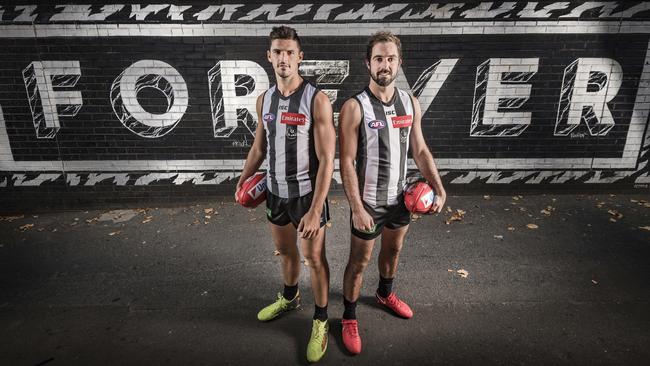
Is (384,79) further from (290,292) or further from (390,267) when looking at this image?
(290,292)

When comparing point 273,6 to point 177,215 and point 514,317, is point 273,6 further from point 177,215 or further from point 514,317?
point 514,317

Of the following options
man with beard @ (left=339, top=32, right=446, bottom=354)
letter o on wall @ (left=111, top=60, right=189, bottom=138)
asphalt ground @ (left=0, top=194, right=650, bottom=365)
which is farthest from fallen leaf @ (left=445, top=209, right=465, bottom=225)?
letter o on wall @ (left=111, top=60, right=189, bottom=138)

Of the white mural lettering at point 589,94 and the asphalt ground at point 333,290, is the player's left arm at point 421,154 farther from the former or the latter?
the white mural lettering at point 589,94

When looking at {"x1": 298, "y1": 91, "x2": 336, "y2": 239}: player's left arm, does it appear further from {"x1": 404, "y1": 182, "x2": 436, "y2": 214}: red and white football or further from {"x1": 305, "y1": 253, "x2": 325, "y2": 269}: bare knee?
{"x1": 404, "y1": 182, "x2": 436, "y2": 214}: red and white football

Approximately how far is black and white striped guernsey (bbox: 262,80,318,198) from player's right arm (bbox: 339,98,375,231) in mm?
267

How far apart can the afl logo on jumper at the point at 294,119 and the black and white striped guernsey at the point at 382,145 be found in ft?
1.52

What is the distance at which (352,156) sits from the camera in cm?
296

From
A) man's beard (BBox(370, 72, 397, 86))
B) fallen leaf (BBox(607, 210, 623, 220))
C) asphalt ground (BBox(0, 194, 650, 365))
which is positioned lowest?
asphalt ground (BBox(0, 194, 650, 365))

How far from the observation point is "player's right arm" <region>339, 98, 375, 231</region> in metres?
2.91

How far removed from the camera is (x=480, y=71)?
19.8 feet

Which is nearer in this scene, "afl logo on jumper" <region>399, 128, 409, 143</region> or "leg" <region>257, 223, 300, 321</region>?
"afl logo on jumper" <region>399, 128, 409, 143</region>

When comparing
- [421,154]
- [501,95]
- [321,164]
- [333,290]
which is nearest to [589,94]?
[501,95]

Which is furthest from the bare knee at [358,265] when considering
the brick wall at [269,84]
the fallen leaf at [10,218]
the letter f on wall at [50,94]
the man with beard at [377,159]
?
the fallen leaf at [10,218]

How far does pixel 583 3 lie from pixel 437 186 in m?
4.92
